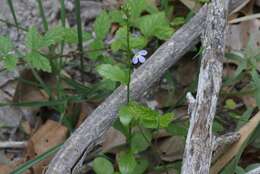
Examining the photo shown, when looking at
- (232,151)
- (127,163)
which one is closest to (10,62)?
(127,163)

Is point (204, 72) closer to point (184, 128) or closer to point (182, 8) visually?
point (184, 128)

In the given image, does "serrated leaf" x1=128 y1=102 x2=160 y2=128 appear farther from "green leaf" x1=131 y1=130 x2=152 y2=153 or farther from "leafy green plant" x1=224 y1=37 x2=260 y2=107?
"leafy green plant" x1=224 y1=37 x2=260 y2=107

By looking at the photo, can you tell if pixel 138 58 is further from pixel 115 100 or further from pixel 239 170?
pixel 239 170

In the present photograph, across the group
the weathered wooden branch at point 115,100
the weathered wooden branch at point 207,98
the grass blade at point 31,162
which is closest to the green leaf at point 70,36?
the weathered wooden branch at point 115,100

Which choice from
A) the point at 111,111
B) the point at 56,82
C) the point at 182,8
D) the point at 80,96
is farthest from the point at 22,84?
the point at 182,8

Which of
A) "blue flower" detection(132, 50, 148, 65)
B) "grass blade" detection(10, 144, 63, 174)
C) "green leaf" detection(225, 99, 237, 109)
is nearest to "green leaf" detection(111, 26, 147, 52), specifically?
"blue flower" detection(132, 50, 148, 65)
